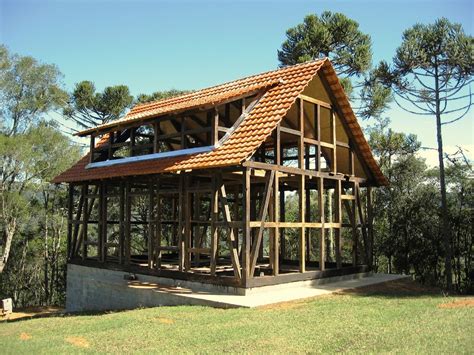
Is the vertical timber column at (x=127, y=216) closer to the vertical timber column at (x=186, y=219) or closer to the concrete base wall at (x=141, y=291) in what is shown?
the concrete base wall at (x=141, y=291)

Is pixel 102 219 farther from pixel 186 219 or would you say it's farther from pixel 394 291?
pixel 394 291

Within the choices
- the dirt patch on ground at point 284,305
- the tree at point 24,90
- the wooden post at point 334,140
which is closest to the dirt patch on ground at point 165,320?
the dirt patch on ground at point 284,305

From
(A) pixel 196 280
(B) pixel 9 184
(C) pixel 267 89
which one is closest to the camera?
(A) pixel 196 280

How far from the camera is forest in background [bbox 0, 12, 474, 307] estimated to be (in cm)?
1802

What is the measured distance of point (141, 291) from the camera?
11.5 m

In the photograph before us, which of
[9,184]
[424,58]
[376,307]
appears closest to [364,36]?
[424,58]

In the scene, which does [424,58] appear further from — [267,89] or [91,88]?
[91,88]

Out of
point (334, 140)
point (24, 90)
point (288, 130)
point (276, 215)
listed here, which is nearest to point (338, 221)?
point (334, 140)

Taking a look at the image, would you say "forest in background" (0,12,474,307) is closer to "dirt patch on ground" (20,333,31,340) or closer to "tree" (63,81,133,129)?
"tree" (63,81,133,129)

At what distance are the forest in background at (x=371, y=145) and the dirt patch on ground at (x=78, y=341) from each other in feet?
43.5

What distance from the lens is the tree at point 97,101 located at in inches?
1037

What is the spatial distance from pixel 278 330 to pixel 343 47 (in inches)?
652

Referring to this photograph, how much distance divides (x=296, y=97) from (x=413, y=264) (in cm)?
1132

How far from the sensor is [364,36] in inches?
815
